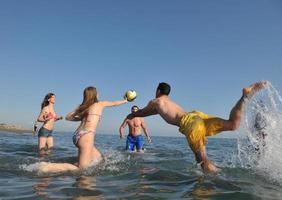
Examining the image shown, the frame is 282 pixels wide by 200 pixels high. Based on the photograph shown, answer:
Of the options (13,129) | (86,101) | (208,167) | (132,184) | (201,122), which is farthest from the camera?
(13,129)

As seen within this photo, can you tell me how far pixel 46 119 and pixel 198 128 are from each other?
22.6 feet

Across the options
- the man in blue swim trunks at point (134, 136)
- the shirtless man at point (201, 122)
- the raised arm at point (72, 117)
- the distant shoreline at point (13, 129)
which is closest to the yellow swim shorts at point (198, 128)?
the shirtless man at point (201, 122)

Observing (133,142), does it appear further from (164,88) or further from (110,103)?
(164,88)

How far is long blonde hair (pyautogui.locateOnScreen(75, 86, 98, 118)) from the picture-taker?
857 cm

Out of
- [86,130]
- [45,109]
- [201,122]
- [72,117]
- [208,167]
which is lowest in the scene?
[208,167]

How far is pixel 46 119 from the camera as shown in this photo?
12.9 metres

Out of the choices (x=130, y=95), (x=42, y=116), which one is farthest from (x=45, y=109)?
(x=130, y=95)

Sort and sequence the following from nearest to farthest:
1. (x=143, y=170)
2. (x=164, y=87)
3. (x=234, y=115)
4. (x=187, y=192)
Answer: (x=187, y=192) < (x=234, y=115) < (x=164, y=87) < (x=143, y=170)

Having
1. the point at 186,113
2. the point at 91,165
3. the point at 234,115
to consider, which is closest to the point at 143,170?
the point at 91,165

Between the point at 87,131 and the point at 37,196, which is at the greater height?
the point at 87,131

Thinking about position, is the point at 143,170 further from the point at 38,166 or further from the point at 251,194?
the point at 251,194

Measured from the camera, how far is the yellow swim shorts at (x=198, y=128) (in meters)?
7.59

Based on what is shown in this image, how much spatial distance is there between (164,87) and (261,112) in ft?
10.2

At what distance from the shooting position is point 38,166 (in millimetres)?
8305
